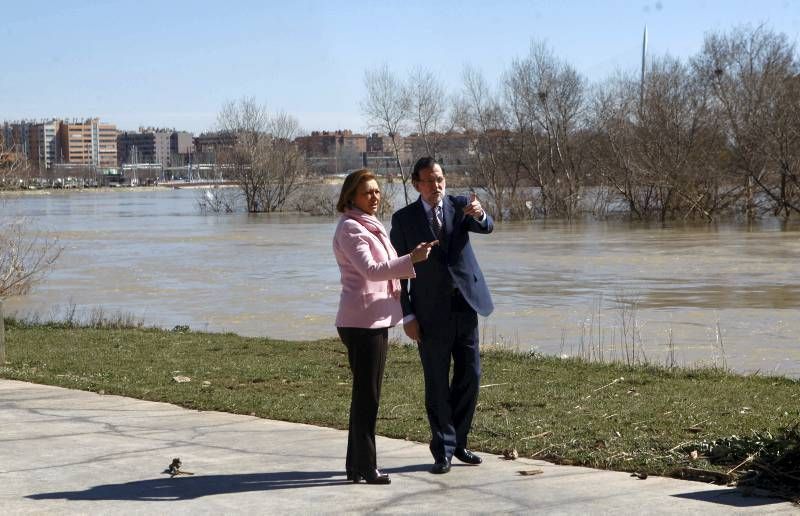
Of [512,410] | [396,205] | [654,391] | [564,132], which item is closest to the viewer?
[512,410]

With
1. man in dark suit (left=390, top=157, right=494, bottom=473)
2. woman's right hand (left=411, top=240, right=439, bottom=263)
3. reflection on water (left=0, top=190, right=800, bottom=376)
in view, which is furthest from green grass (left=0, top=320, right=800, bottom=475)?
reflection on water (left=0, top=190, right=800, bottom=376)

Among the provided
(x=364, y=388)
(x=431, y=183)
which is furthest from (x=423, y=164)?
(x=364, y=388)

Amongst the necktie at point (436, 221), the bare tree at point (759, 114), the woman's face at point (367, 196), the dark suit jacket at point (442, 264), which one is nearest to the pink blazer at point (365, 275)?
the woman's face at point (367, 196)

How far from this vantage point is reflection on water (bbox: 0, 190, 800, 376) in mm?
17938

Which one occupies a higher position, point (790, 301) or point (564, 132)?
point (564, 132)

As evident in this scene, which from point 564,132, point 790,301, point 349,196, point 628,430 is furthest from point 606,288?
point 564,132

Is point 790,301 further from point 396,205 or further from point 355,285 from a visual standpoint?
point 396,205

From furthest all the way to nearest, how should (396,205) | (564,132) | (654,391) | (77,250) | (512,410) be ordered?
1. (396,205)
2. (564,132)
3. (77,250)
4. (654,391)
5. (512,410)

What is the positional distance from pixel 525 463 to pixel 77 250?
36411 millimetres

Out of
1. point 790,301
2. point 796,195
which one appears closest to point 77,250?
point 790,301

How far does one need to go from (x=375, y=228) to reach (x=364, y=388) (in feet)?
3.10

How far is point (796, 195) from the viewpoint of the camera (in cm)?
5550

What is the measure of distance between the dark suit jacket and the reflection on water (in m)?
7.44

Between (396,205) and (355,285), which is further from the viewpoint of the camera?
(396,205)
